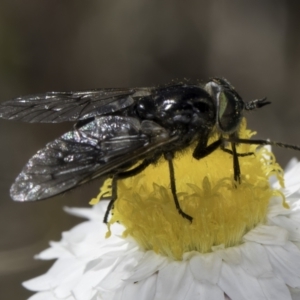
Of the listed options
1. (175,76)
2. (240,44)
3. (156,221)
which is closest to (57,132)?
(175,76)

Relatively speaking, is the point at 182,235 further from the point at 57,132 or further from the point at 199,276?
the point at 57,132

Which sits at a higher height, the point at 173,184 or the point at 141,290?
the point at 173,184

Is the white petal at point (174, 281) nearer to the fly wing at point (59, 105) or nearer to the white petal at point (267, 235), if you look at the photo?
the white petal at point (267, 235)

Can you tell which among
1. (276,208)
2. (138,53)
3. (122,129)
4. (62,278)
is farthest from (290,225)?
(138,53)

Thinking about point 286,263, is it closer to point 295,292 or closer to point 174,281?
point 295,292

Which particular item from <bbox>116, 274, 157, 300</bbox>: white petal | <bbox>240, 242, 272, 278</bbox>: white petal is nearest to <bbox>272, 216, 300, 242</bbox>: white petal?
<bbox>240, 242, 272, 278</bbox>: white petal
